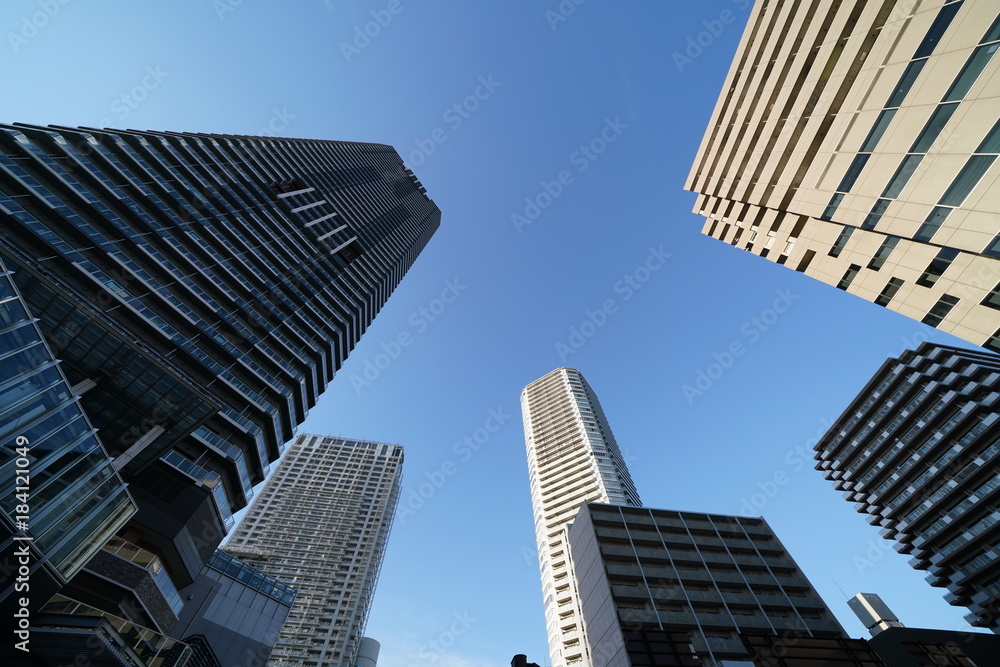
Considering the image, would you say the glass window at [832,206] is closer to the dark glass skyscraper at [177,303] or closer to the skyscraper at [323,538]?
the dark glass skyscraper at [177,303]

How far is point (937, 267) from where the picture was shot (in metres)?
19.6

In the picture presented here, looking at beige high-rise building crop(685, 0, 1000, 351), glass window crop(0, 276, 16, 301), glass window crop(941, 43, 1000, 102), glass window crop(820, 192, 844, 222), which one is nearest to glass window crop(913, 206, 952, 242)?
beige high-rise building crop(685, 0, 1000, 351)

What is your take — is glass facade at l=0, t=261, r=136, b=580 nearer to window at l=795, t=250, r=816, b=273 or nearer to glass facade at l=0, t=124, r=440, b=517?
glass facade at l=0, t=124, r=440, b=517

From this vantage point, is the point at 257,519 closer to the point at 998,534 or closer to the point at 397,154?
the point at 998,534

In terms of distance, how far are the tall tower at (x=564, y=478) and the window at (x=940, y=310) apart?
4553cm

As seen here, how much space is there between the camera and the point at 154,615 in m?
26.7

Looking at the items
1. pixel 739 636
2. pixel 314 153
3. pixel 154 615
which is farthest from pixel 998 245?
pixel 314 153

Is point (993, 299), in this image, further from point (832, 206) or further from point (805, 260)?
point (805, 260)

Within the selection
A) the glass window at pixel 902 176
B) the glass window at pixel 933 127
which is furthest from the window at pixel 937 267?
the glass window at pixel 933 127

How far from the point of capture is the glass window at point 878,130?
19469 mm

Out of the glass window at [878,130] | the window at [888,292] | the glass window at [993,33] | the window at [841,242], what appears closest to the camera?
the glass window at [993,33]

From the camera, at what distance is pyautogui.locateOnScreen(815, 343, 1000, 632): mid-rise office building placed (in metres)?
41.6

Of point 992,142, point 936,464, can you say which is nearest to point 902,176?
point 992,142

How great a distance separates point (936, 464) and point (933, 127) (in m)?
46.6
